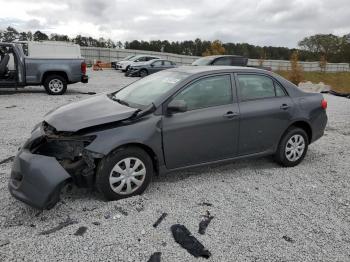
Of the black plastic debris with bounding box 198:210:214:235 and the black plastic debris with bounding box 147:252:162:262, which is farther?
the black plastic debris with bounding box 198:210:214:235

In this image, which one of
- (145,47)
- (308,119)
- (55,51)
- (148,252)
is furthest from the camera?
(145,47)

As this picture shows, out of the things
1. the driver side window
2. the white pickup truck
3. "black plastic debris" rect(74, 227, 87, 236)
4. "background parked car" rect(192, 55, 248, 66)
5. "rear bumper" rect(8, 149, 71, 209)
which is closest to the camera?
"black plastic debris" rect(74, 227, 87, 236)

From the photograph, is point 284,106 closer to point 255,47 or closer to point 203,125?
point 203,125

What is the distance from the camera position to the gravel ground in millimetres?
3236

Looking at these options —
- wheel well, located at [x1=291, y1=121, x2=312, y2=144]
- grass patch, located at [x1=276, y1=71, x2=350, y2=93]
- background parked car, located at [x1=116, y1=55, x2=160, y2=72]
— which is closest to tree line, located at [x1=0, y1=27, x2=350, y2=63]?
grass patch, located at [x1=276, y1=71, x2=350, y2=93]

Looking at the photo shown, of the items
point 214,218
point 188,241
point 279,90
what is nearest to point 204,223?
point 214,218

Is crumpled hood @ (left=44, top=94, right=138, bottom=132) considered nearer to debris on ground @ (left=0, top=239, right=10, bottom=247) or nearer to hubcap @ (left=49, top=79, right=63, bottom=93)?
debris on ground @ (left=0, top=239, right=10, bottom=247)

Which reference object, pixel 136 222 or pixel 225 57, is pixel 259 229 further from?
pixel 225 57

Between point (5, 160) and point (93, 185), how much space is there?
2.13m

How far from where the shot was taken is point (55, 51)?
1503 cm

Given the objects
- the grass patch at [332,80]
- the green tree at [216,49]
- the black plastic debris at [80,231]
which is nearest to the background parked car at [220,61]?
the black plastic debris at [80,231]

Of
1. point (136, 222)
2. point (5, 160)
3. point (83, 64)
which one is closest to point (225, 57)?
point (83, 64)

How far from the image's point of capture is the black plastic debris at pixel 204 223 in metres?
3.60

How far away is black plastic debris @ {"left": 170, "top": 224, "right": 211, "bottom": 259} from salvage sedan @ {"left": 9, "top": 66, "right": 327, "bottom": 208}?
0.84 m
